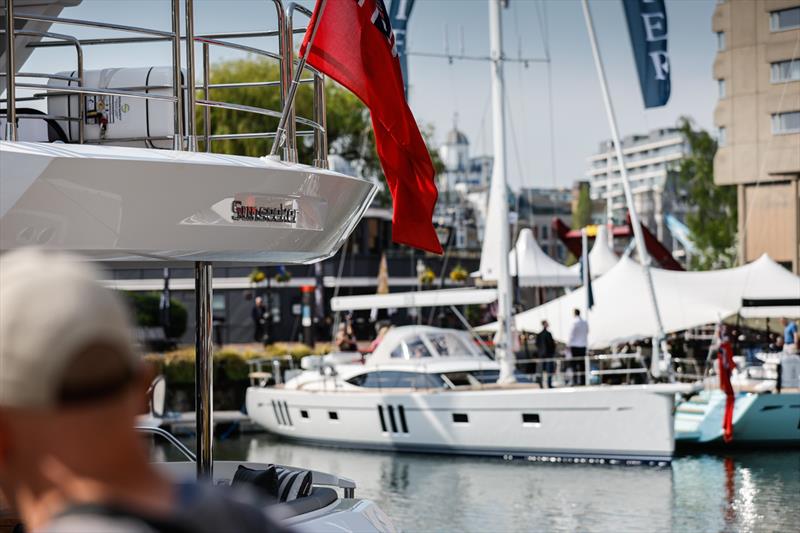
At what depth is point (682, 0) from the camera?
59.1 metres

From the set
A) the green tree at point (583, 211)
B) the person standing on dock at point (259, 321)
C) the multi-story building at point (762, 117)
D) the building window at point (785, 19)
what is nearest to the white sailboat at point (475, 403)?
the person standing on dock at point (259, 321)

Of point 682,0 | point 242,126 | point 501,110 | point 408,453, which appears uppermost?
point 682,0

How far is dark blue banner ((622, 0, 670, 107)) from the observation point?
2717cm

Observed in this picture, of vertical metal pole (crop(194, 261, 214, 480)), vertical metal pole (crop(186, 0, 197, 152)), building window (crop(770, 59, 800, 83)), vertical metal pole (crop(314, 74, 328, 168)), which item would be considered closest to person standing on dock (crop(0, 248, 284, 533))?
vertical metal pole (crop(186, 0, 197, 152))

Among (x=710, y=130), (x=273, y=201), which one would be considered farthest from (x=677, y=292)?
(x=710, y=130)

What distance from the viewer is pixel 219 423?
31.0m

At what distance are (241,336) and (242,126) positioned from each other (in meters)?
10.4

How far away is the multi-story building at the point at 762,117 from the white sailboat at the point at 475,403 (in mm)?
26325

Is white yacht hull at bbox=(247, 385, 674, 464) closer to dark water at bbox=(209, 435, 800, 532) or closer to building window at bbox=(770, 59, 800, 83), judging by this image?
dark water at bbox=(209, 435, 800, 532)

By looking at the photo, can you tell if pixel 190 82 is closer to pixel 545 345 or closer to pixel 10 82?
pixel 10 82

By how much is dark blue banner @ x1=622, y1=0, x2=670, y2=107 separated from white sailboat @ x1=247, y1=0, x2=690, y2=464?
3.03m

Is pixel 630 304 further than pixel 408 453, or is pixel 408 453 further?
pixel 630 304

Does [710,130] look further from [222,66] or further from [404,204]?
[404,204]

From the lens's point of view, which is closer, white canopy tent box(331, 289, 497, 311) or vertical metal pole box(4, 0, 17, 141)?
vertical metal pole box(4, 0, 17, 141)
